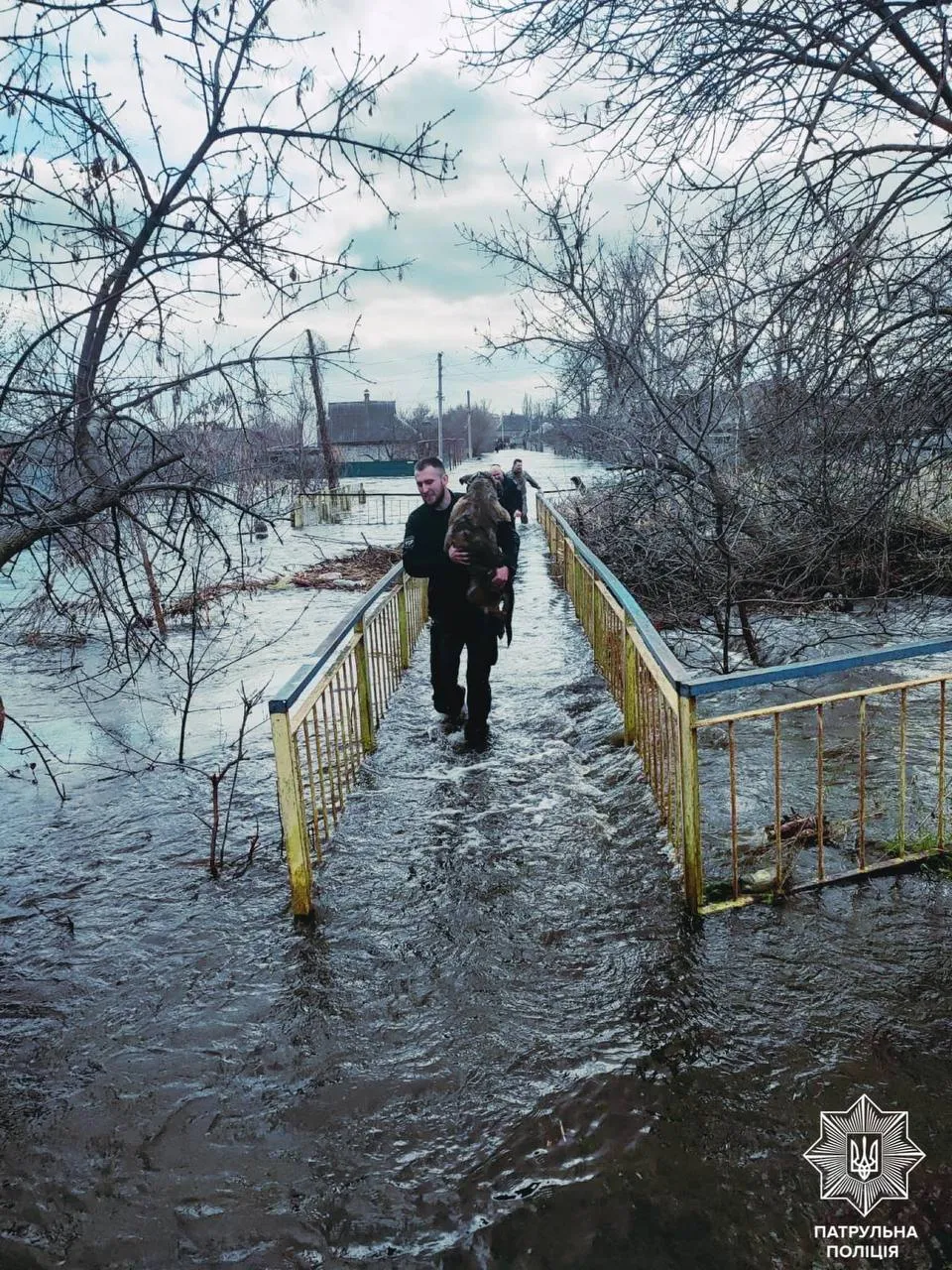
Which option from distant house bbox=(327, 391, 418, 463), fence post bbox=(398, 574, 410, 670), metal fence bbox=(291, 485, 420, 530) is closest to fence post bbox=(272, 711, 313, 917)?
fence post bbox=(398, 574, 410, 670)

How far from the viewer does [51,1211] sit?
230 cm

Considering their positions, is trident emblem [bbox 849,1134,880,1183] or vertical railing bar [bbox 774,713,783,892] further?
vertical railing bar [bbox 774,713,783,892]

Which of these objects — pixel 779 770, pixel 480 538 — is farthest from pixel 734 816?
pixel 480 538

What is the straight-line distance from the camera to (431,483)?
5.59 m

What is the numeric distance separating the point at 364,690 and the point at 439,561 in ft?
3.13

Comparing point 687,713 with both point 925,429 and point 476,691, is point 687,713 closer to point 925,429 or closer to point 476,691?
point 476,691

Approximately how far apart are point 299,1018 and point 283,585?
40.8 feet

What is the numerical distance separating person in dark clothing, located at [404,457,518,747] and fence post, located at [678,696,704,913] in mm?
2287

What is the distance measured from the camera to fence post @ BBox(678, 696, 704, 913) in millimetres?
3279

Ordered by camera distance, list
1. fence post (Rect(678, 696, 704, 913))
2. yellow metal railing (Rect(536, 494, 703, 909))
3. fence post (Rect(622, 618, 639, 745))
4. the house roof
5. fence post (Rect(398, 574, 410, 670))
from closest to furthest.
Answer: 1. fence post (Rect(678, 696, 704, 913))
2. yellow metal railing (Rect(536, 494, 703, 909))
3. fence post (Rect(622, 618, 639, 745))
4. fence post (Rect(398, 574, 410, 670))
5. the house roof

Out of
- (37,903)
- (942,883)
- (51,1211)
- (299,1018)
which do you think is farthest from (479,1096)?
(37,903)

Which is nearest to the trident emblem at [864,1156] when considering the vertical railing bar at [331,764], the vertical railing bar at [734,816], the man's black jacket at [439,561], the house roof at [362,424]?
the vertical railing bar at [734,816]

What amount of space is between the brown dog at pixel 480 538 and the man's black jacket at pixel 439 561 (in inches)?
2.7

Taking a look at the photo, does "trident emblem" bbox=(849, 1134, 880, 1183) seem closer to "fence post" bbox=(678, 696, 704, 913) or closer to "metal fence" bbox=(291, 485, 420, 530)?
Answer: "fence post" bbox=(678, 696, 704, 913)
